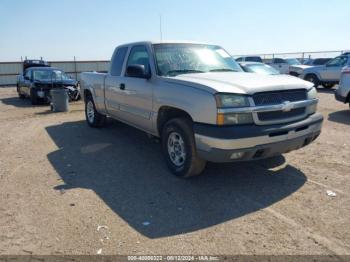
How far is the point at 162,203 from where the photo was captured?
409 centimetres

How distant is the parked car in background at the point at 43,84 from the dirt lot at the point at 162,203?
24.3 feet

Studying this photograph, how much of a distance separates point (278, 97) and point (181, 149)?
1505 millimetres

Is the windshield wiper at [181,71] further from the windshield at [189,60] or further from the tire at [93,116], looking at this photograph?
the tire at [93,116]

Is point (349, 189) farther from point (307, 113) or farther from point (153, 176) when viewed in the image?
point (153, 176)

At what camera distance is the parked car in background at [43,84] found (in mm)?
13500

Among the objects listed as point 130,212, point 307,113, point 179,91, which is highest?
point 179,91

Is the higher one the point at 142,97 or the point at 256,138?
the point at 142,97

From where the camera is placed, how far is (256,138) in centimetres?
397

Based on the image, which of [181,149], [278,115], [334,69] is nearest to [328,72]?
[334,69]

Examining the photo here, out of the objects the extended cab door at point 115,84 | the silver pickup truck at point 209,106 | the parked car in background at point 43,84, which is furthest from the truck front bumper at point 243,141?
the parked car in background at point 43,84

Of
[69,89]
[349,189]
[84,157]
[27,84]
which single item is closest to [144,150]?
[84,157]

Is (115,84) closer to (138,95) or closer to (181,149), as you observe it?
(138,95)

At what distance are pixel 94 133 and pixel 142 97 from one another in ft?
9.59

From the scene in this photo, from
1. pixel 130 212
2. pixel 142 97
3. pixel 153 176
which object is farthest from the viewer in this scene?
pixel 142 97
